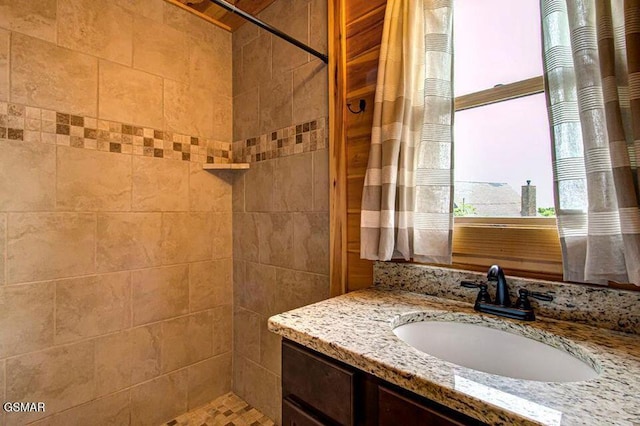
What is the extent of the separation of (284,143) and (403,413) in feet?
4.45

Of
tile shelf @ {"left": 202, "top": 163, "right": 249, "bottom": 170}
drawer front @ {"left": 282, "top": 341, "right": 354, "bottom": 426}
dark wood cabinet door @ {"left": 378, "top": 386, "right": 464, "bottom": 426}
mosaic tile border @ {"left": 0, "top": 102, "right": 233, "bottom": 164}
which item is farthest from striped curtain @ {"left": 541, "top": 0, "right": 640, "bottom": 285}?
mosaic tile border @ {"left": 0, "top": 102, "right": 233, "bottom": 164}

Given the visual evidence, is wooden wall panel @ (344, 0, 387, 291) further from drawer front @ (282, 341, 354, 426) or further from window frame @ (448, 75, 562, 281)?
drawer front @ (282, 341, 354, 426)

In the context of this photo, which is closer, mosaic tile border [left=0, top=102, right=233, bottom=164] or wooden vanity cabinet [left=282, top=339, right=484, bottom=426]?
wooden vanity cabinet [left=282, top=339, right=484, bottom=426]

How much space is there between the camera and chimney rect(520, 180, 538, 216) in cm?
97

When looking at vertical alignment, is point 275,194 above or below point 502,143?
below

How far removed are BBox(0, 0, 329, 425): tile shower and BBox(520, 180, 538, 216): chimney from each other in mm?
799

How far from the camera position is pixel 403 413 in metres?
0.62

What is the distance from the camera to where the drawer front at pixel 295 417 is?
787mm

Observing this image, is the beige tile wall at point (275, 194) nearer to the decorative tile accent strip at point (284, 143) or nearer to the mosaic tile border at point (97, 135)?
the decorative tile accent strip at point (284, 143)

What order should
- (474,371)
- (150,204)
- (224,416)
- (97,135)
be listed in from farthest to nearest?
(224,416), (150,204), (97,135), (474,371)

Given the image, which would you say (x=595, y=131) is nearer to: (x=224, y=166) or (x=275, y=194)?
(x=275, y=194)

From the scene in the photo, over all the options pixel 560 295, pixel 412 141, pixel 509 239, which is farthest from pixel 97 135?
pixel 560 295

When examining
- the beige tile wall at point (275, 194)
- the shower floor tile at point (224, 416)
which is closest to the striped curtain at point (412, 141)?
the beige tile wall at point (275, 194)

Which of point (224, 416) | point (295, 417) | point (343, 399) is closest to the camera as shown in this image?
point (343, 399)
